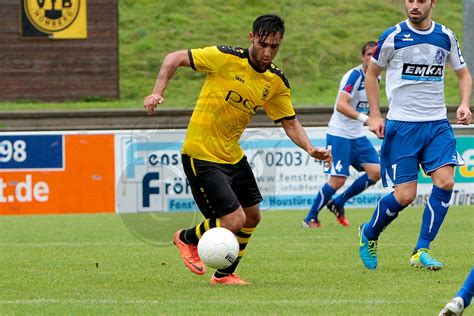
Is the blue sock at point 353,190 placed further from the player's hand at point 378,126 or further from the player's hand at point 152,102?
the player's hand at point 152,102

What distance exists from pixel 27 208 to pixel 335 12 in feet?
50.0

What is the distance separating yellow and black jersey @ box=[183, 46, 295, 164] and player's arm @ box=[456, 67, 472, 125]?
1508 mm

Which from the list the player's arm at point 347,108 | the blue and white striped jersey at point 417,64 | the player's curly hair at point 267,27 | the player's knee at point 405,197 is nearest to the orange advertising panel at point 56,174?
the player's arm at point 347,108

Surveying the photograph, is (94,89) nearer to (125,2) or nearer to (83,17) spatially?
(83,17)

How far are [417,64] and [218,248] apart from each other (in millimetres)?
2390

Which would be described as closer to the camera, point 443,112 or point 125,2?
point 443,112


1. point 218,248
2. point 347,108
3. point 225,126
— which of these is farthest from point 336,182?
point 218,248

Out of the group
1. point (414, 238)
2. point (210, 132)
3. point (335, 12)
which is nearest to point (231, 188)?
point (210, 132)

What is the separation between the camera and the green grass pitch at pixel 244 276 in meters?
6.80

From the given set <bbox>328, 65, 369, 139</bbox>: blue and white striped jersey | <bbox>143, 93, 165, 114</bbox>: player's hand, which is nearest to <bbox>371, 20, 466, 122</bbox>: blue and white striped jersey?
<bbox>143, 93, 165, 114</bbox>: player's hand

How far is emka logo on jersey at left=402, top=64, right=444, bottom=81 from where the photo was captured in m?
8.70

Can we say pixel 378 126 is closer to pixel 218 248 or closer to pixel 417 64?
pixel 417 64

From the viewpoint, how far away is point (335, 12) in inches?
1205

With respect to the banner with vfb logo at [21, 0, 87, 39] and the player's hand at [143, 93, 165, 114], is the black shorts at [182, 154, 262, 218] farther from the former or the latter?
the banner with vfb logo at [21, 0, 87, 39]
